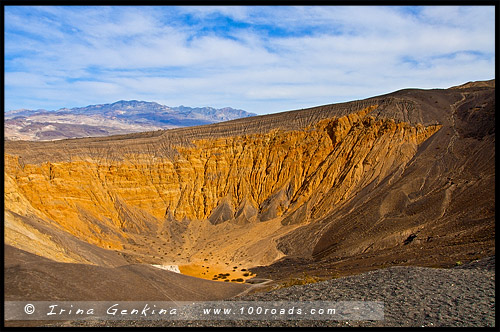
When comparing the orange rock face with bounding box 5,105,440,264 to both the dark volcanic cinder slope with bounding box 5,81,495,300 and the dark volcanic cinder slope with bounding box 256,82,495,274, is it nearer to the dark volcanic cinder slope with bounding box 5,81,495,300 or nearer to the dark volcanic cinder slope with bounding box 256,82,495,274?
the dark volcanic cinder slope with bounding box 5,81,495,300

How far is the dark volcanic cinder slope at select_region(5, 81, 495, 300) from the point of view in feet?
Answer: 91.4

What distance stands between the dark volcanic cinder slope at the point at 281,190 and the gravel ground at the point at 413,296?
28.3ft

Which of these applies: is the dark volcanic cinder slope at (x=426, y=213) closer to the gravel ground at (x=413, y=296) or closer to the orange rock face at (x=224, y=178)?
the orange rock face at (x=224, y=178)

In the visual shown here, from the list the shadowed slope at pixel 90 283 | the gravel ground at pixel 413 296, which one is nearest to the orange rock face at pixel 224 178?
the shadowed slope at pixel 90 283

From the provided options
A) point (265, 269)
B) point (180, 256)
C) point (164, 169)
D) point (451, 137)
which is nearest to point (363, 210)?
point (265, 269)

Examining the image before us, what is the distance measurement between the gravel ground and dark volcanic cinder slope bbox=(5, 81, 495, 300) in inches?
339

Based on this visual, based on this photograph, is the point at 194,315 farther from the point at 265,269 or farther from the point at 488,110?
the point at 488,110

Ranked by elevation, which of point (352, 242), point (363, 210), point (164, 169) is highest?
point (164, 169)

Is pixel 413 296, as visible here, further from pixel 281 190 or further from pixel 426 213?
pixel 281 190

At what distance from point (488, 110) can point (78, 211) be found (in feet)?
144

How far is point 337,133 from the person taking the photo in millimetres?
44312

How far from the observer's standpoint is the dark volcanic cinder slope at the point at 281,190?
27.8 m

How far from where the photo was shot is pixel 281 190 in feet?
141

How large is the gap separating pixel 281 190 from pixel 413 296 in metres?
32.2
